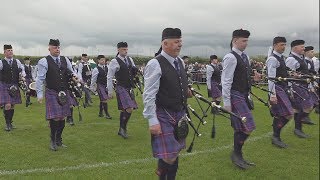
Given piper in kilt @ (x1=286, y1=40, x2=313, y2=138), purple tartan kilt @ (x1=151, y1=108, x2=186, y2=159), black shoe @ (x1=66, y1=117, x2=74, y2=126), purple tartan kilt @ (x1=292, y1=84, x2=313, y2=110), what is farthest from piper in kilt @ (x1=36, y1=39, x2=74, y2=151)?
purple tartan kilt @ (x1=292, y1=84, x2=313, y2=110)

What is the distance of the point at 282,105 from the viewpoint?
8.24m

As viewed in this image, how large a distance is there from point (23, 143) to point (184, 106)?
494cm

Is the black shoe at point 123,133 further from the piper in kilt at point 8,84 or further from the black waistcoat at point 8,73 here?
the black waistcoat at point 8,73

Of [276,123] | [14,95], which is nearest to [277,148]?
[276,123]

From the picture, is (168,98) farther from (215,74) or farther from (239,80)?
(215,74)

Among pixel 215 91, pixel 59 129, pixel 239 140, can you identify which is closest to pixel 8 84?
pixel 59 129

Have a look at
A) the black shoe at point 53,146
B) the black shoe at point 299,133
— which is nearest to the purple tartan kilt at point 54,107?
the black shoe at point 53,146

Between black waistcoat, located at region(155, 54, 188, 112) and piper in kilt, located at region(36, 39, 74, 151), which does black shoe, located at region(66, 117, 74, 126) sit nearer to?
piper in kilt, located at region(36, 39, 74, 151)

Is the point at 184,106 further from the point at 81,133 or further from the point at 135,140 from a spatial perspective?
the point at 81,133

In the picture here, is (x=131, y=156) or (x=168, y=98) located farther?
(x=131, y=156)

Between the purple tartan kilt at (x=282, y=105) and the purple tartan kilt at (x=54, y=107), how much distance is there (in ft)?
13.4

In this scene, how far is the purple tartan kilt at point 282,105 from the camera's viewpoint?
8.19 metres

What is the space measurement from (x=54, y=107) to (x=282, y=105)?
14.5ft

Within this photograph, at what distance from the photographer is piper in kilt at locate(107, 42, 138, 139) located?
370 inches
